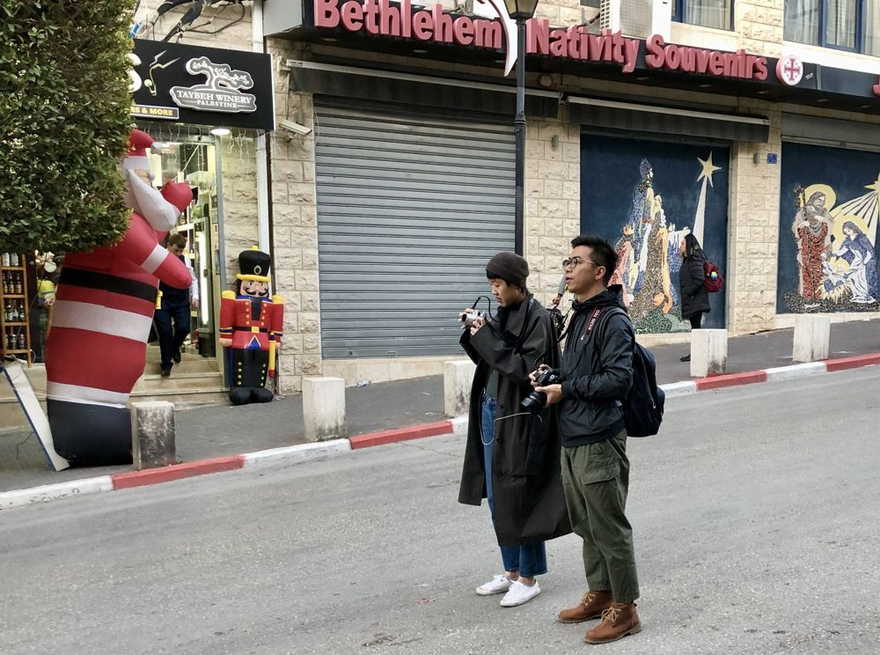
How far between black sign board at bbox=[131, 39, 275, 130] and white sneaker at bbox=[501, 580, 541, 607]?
25.1 ft

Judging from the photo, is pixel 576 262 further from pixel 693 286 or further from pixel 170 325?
pixel 693 286

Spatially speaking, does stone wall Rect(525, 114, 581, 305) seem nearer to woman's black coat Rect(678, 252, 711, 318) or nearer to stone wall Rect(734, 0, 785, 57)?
woman's black coat Rect(678, 252, 711, 318)

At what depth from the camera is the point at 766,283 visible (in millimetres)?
15734

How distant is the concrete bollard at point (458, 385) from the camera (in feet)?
30.9

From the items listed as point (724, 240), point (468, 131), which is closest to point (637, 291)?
point (724, 240)

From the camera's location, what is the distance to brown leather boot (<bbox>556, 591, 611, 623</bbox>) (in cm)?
399

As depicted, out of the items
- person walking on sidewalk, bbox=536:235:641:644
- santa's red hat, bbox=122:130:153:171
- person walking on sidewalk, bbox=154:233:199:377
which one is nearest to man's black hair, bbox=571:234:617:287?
person walking on sidewalk, bbox=536:235:641:644

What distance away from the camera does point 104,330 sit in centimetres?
762

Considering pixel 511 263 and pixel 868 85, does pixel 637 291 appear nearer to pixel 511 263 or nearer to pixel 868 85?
pixel 868 85

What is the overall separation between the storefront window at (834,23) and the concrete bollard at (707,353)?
7.82m

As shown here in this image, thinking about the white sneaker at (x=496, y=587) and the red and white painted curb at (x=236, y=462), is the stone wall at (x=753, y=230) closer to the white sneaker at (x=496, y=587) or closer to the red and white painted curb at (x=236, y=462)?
the red and white painted curb at (x=236, y=462)

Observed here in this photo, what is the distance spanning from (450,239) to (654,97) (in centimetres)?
439

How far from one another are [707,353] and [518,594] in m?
7.65

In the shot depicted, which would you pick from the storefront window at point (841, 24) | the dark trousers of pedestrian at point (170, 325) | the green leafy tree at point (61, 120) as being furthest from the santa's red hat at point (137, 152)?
the storefront window at point (841, 24)
